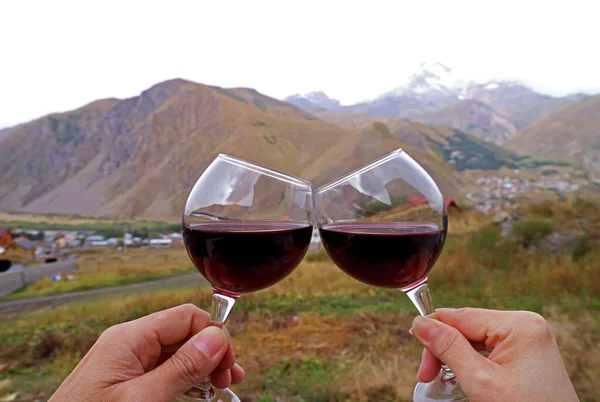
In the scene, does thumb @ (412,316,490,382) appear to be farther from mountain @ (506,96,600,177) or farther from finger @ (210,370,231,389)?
mountain @ (506,96,600,177)

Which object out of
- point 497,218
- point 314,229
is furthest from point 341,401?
point 497,218

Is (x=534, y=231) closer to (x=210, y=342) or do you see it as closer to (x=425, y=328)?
(x=425, y=328)

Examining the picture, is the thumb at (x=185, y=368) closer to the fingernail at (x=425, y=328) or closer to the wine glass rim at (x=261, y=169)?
the wine glass rim at (x=261, y=169)

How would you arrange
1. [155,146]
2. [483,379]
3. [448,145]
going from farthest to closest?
[155,146] → [448,145] → [483,379]

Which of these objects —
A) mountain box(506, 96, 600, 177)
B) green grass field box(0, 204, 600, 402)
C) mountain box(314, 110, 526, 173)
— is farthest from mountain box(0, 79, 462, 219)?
green grass field box(0, 204, 600, 402)

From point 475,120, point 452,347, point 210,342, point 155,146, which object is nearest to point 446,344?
point 452,347

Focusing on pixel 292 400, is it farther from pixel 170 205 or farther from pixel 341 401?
pixel 170 205
